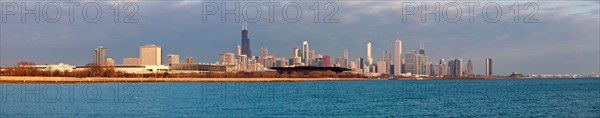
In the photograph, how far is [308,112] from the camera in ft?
158

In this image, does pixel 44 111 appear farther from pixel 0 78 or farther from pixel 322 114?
pixel 0 78

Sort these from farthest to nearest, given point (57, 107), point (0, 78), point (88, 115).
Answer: point (0, 78) < point (57, 107) < point (88, 115)

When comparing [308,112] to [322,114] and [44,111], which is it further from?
[44,111]

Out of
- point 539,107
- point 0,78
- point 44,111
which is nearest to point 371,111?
point 539,107

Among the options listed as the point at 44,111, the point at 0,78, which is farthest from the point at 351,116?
the point at 0,78

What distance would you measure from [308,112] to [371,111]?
4.36m

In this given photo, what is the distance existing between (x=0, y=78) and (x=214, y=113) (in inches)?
4704

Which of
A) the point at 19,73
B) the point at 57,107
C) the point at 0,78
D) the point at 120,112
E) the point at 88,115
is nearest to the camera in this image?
the point at 88,115

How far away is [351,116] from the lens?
44.6m

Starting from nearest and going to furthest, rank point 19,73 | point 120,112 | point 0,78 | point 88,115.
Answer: point 88,115
point 120,112
point 0,78
point 19,73

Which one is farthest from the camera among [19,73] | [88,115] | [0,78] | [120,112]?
[19,73]

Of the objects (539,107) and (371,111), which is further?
(539,107)

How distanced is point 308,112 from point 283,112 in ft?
5.58

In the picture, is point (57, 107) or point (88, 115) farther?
point (57, 107)
